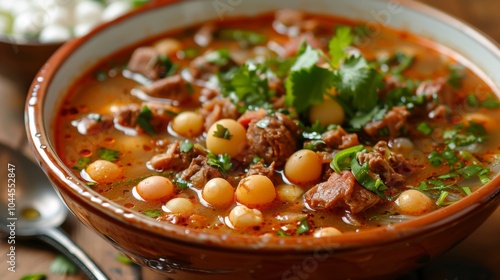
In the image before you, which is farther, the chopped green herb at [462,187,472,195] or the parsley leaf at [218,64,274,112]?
the parsley leaf at [218,64,274,112]

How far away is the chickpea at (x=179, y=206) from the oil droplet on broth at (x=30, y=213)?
3.04 feet

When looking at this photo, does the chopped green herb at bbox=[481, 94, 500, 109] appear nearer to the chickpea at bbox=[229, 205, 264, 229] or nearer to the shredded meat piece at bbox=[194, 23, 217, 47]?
the chickpea at bbox=[229, 205, 264, 229]

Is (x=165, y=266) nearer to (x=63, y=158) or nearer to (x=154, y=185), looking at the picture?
(x=154, y=185)

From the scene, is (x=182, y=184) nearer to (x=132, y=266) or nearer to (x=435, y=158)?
(x=132, y=266)

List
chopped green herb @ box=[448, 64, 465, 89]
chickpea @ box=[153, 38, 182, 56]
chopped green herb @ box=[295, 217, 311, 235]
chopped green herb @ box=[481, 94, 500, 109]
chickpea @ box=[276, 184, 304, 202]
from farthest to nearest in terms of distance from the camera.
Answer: chickpea @ box=[153, 38, 182, 56] < chopped green herb @ box=[448, 64, 465, 89] < chopped green herb @ box=[481, 94, 500, 109] < chickpea @ box=[276, 184, 304, 202] < chopped green herb @ box=[295, 217, 311, 235]

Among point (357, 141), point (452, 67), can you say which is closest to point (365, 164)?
point (357, 141)

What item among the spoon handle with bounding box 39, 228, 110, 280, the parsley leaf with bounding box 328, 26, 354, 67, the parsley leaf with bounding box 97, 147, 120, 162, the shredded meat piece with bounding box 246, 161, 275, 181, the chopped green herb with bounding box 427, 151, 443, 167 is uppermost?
the parsley leaf with bounding box 328, 26, 354, 67

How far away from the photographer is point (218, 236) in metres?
2.32

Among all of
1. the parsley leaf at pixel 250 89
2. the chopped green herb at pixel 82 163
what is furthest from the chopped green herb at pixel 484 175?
the chopped green herb at pixel 82 163

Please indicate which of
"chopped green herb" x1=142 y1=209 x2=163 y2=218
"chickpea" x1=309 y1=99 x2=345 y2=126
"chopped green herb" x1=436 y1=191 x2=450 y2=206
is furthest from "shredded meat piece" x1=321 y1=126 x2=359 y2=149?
"chopped green herb" x1=142 y1=209 x2=163 y2=218

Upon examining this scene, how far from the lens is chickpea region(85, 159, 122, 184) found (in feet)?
9.73

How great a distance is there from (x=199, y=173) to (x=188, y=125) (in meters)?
0.38

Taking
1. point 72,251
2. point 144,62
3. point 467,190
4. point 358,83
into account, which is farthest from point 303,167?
point 144,62

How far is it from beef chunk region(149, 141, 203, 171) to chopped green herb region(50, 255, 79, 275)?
58 cm
